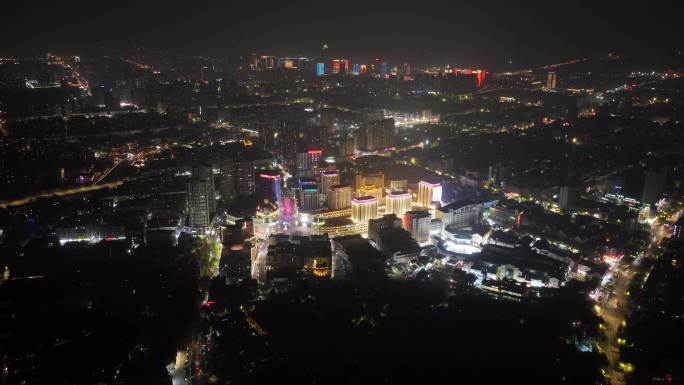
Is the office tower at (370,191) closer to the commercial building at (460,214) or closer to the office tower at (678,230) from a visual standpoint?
the commercial building at (460,214)

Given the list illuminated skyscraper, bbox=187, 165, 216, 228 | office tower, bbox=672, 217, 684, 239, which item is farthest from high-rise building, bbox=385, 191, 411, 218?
office tower, bbox=672, 217, 684, 239

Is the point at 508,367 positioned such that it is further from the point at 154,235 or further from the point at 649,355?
the point at 154,235

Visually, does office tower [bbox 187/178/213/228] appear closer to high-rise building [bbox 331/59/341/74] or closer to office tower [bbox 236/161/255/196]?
office tower [bbox 236/161/255/196]

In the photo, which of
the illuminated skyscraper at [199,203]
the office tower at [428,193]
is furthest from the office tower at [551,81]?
the illuminated skyscraper at [199,203]

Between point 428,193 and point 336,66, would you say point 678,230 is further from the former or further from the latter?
point 336,66

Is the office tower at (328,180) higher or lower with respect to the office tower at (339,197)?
higher

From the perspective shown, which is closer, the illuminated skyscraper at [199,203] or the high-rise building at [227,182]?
the illuminated skyscraper at [199,203]

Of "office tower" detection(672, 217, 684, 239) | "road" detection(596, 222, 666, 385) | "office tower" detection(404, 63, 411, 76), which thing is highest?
"office tower" detection(404, 63, 411, 76)
